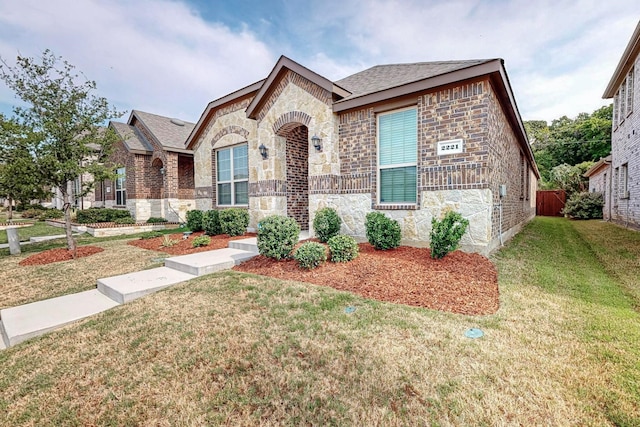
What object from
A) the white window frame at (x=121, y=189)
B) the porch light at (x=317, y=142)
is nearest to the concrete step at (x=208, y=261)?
the porch light at (x=317, y=142)

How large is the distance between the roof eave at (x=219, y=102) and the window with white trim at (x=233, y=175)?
1.35m

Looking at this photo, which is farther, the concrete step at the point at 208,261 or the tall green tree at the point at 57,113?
the tall green tree at the point at 57,113

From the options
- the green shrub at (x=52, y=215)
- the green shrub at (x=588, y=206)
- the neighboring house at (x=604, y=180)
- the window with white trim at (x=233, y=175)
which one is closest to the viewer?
the window with white trim at (x=233, y=175)

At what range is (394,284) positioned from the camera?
432 cm

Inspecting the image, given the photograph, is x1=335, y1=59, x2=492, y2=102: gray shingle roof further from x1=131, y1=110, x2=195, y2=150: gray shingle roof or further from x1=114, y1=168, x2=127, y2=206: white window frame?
x1=114, y1=168, x2=127, y2=206: white window frame

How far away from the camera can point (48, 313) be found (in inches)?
161

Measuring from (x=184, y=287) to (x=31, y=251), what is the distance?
7.58 meters

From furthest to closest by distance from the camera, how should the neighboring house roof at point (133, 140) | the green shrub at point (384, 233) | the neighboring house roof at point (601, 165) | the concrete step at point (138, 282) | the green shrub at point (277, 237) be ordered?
→ the neighboring house roof at point (133, 140), the neighboring house roof at point (601, 165), the green shrub at point (384, 233), the green shrub at point (277, 237), the concrete step at point (138, 282)

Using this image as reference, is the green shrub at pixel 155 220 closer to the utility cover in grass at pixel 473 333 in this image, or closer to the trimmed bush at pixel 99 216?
the trimmed bush at pixel 99 216

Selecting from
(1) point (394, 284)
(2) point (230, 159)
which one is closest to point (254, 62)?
(2) point (230, 159)

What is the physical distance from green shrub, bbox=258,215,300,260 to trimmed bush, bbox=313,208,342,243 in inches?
55.6

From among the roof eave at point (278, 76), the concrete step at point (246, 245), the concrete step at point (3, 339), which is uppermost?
the roof eave at point (278, 76)

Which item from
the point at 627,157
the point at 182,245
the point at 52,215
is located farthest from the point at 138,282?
the point at 52,215

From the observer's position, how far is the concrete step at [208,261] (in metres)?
5.49
